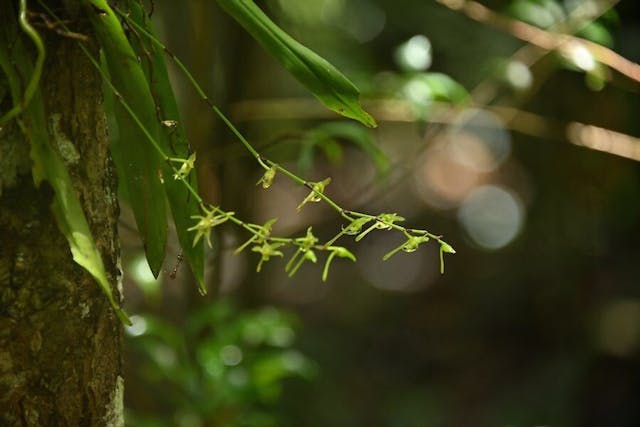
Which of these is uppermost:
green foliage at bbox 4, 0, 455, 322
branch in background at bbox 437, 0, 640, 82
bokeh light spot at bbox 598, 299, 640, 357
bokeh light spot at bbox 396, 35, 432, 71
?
branch in background at bbox 437, 0, 640, 82

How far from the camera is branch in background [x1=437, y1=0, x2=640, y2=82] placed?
61.4 inches

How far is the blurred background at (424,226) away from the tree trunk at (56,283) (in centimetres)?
69

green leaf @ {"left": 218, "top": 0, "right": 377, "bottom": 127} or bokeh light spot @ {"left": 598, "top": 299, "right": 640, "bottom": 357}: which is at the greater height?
green leaf @ {"left": 218, "top": 0, "right": 377, "bottom": 127}

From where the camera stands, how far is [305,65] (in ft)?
2.47

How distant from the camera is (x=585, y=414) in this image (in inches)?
113

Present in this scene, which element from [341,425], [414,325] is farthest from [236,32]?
[414,325]

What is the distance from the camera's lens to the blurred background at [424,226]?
1.62 m

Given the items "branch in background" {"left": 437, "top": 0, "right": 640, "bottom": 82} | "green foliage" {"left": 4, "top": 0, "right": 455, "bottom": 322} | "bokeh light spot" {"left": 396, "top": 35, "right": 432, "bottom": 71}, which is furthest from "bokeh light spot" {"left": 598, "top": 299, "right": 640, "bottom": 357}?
"green foliage" {"left": 4, "top": 0, "right": 455, "bottom": 322}

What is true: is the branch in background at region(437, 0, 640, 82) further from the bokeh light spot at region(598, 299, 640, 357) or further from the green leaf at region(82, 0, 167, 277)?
the bokeh light spot at region(598, 299, 640, 357)

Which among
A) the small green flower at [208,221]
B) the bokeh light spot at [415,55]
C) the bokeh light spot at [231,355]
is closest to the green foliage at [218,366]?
the bokeh light spot at [231,355]

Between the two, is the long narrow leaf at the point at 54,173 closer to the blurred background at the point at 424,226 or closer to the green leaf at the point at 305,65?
the green leaf at the point at 305,65

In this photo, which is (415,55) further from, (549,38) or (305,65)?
(305,65)

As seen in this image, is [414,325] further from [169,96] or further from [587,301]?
[169,96]

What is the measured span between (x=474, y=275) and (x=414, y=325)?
36 centimetres
